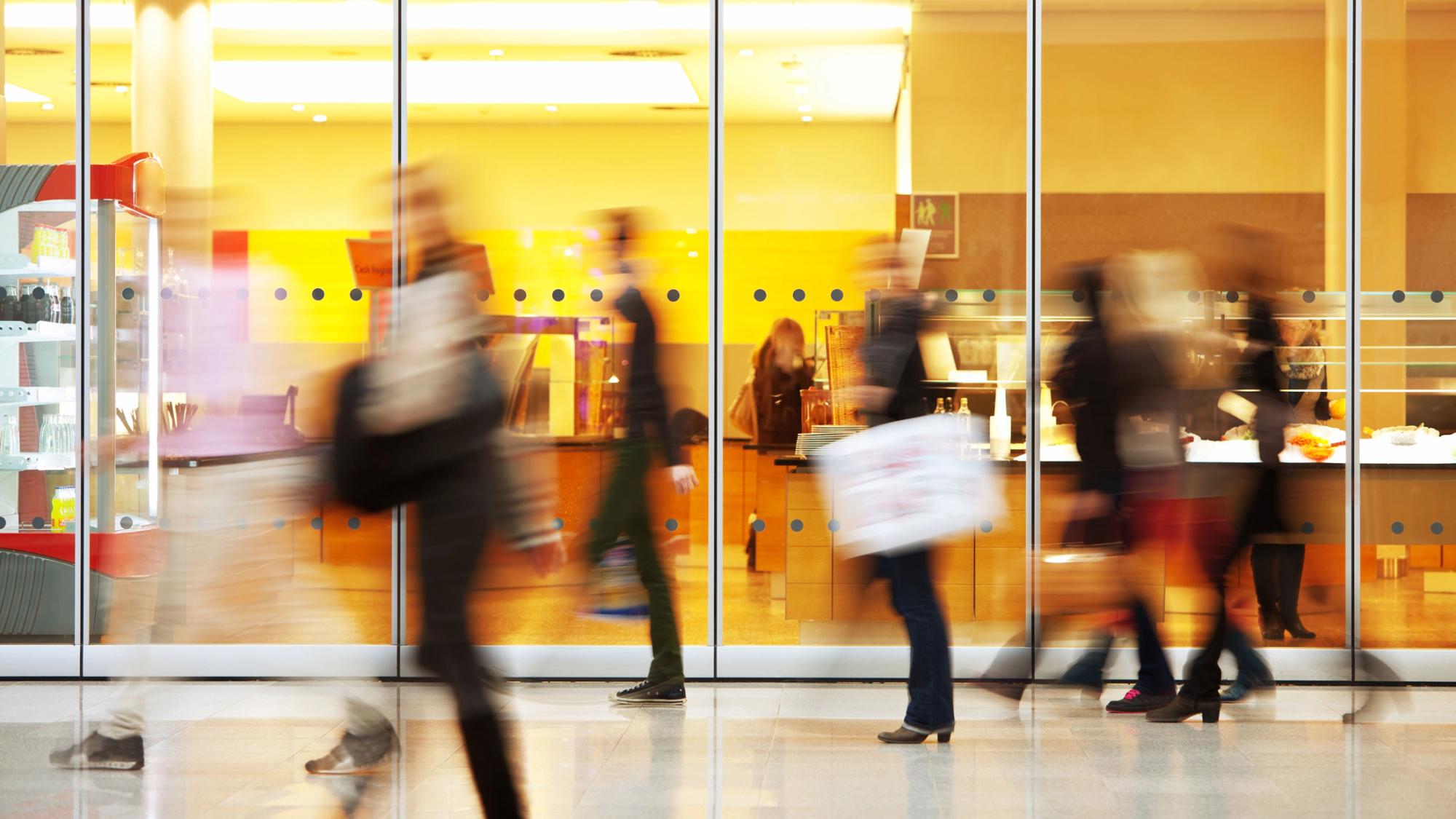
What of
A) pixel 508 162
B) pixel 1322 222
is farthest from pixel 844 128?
pixel 1322 222

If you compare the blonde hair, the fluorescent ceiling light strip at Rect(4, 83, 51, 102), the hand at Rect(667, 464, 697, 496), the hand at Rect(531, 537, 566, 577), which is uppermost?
the fluorescent ceiling light strip at Rect(4, 83, 51, 102)

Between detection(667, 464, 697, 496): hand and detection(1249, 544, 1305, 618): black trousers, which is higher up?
detection(667, 464, 697, 496): hand

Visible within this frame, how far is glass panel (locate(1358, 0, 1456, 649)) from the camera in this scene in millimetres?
6191

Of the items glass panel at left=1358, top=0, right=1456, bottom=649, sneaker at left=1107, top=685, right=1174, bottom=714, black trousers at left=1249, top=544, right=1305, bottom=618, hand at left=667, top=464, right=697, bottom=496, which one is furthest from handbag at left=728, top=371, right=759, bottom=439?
glass panel at left=1358, top=0, right=1456, bottom=649

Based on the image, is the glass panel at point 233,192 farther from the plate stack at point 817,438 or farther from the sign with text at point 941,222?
the sign with text at point 941,222

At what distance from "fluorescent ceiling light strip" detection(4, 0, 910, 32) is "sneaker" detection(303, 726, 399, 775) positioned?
3.39 m

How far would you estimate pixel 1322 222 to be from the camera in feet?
20.5

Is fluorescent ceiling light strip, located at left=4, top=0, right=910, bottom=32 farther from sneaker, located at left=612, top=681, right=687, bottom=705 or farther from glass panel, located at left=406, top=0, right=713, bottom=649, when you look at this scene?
sneaker, located at left=612, top=681, right=687, bottom=705

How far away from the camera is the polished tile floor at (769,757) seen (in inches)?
162

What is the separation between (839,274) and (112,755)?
11.5ft

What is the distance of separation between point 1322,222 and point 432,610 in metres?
4.72

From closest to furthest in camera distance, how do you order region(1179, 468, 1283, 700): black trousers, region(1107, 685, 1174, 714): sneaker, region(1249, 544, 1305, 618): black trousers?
region(1179, 468, 1283, 700): black trousers → region(1107, 685, 1174, 714): sneaker → region(1249, 544, 1305, 618): black trousers

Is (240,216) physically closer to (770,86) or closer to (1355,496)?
(770,86)

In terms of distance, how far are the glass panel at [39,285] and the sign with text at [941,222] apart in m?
3.90
